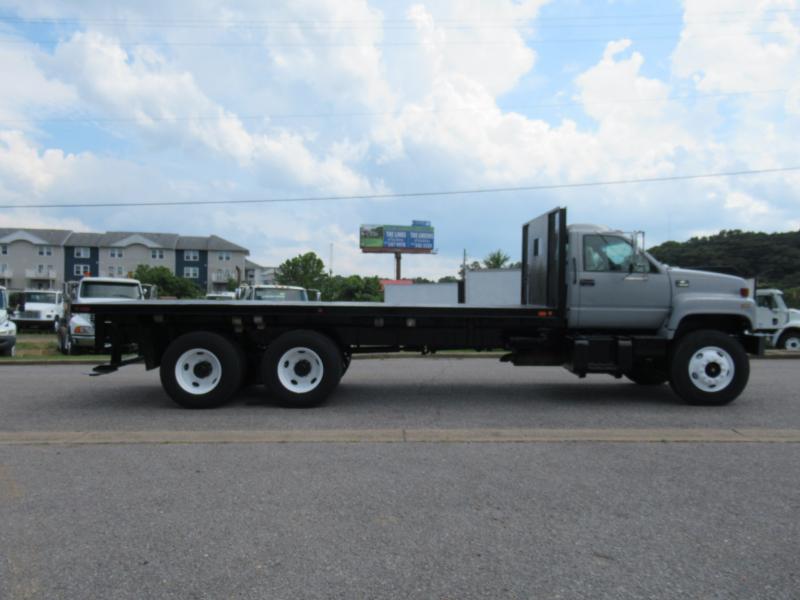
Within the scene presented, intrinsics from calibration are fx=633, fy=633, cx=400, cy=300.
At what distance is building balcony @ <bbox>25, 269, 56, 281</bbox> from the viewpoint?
80.2 meters

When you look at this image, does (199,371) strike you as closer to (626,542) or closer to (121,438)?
(121,438)

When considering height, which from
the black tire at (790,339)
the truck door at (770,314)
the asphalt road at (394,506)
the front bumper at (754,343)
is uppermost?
the truck door at (770,314)

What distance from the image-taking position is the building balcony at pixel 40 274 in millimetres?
80250

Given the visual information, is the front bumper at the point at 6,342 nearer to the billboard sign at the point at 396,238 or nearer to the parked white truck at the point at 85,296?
the parked white truck at the point at 85,296

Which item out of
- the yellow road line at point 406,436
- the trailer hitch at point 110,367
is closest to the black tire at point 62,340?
the trailer hitch at point 110,367

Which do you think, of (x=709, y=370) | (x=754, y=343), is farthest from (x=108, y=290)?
(x=754, y=343)

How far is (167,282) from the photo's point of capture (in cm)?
7106

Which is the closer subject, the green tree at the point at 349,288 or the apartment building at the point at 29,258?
the green tree at the point at 349,288

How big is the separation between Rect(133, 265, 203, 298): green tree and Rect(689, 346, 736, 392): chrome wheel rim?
223 feet

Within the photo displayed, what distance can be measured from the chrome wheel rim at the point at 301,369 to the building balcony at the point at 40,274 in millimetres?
84124

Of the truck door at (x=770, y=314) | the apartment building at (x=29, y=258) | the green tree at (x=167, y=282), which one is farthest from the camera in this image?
the apartment building at (x=29, y=258)

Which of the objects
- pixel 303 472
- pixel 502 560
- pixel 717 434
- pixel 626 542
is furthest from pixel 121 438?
pixel 717 434

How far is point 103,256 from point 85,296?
237 feet

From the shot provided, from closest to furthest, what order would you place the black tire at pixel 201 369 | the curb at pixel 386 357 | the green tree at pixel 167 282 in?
the black tire at pixel 201 369
the curb at pixel 386 357
the green tree at pixel 167 282
